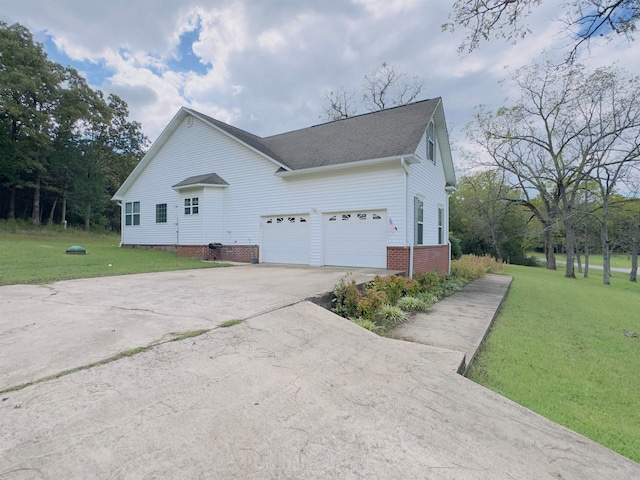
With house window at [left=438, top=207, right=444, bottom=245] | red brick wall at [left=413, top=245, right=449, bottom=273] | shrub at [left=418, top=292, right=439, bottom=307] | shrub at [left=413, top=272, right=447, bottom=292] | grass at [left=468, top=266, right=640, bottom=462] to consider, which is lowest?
grass at [left=468, top=266, right=640, bottom=462]

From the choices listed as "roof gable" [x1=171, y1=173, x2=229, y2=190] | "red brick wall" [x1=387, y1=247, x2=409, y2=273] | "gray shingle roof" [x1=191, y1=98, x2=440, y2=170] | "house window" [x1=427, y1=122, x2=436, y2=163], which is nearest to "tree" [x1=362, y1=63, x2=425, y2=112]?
"gray shingle roof" [x1=191, y1=98, x2=440, y2=170]

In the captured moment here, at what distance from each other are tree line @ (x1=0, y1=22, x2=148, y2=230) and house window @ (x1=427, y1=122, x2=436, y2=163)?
29.0 m

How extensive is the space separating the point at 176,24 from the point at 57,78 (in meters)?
22.7

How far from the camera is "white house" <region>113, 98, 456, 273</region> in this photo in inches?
428

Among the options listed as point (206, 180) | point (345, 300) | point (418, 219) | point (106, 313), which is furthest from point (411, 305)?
point (206, 180)

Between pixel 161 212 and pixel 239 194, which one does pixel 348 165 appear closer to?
pixel 239 194

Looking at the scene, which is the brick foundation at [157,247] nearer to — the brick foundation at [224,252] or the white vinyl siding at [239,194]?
the white vinyl siding at [239,194]

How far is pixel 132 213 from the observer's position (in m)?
18.5

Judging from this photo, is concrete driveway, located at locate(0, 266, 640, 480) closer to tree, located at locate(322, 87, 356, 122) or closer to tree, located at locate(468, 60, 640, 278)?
tree, located at locate(468, 60, 640, 278)

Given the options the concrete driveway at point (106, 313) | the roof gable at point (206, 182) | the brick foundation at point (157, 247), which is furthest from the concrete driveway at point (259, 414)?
the brick foundation at point (157, 247)

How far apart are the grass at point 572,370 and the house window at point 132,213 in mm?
18522

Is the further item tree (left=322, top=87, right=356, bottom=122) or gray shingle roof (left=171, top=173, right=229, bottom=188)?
tree (left=322, top=87, right=356, bottom=122)

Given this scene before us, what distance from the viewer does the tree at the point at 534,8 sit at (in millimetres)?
4941

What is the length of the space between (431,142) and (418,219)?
3898 mm
